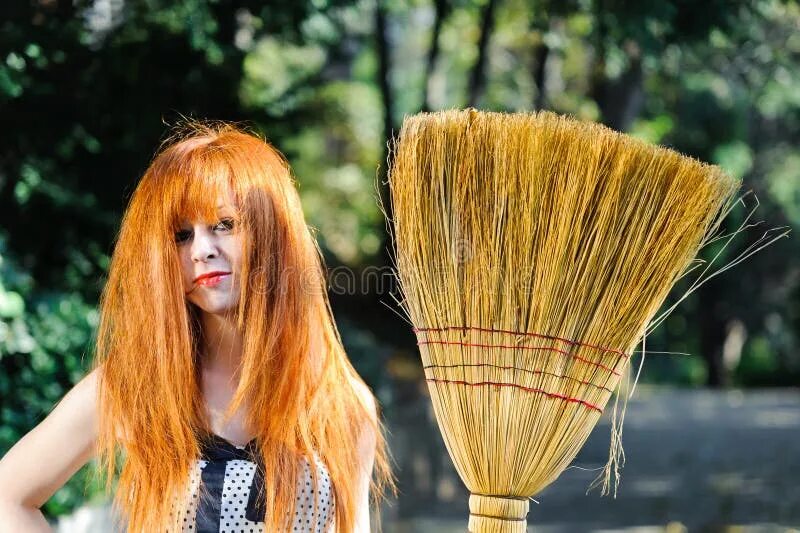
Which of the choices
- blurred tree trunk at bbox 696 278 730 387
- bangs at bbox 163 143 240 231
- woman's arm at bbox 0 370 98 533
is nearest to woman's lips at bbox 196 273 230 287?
bangs at bbox 163 143 240 231

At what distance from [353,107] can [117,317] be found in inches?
357

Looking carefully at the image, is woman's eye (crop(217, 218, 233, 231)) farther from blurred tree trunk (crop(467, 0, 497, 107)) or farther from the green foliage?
blurred tree trunk (crop(467, 0, 497, 107))

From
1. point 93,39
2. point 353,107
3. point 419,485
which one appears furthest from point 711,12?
point 353,107

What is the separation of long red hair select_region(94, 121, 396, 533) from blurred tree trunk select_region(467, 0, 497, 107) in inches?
174

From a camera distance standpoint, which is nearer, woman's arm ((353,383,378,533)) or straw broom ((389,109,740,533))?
straw broom ((389,109,740,533))

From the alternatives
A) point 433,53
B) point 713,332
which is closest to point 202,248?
point 433,53

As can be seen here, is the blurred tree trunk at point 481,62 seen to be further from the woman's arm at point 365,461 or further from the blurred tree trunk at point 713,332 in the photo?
the blurred tree trunk at point 713,332

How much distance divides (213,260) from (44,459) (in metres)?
0.50

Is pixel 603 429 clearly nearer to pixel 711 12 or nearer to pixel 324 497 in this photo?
pixel 711 12

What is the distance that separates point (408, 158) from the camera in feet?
7.13

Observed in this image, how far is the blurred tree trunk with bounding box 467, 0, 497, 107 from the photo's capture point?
6.56 metres

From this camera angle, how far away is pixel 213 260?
2113mm

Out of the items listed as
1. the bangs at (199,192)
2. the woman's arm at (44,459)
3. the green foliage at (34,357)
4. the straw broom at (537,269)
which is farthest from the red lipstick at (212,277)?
the green foliage at (34,357)

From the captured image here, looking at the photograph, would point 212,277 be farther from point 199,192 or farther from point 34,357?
point 34,357
